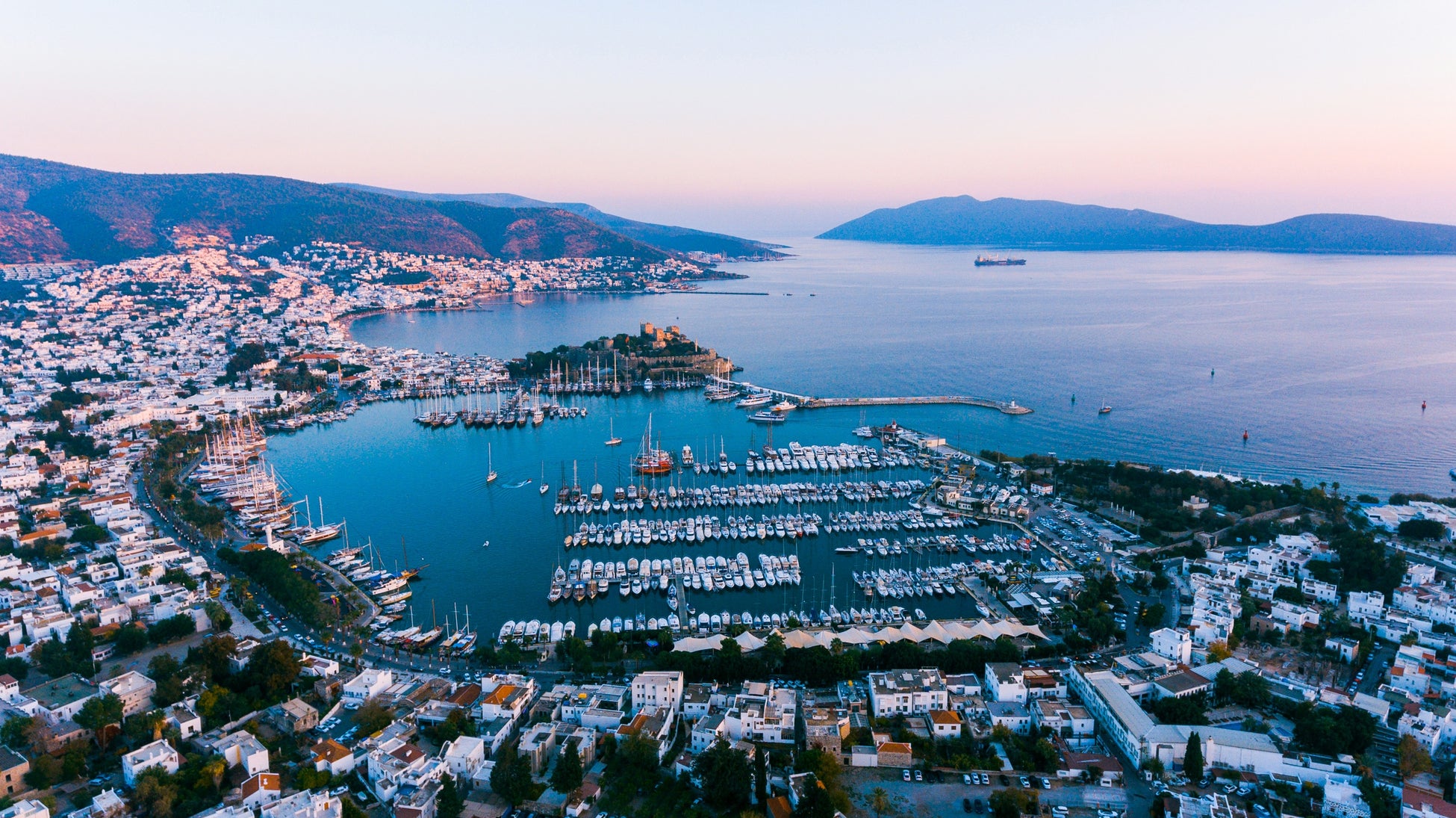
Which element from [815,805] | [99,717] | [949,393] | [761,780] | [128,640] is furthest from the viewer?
[949,393]

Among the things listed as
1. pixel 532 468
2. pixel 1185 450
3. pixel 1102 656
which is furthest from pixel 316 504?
pixel 1185 450

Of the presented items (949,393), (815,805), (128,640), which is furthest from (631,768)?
(949,393)

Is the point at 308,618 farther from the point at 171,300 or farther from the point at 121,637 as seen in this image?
the point at 171,300

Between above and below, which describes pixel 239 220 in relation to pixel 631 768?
above

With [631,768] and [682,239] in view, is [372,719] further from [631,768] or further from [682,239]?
[682,239]

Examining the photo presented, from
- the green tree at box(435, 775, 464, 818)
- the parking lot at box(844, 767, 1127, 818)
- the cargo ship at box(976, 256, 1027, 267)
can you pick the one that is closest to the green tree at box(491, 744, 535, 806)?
the green tree at box(435, 775, 464, 818)

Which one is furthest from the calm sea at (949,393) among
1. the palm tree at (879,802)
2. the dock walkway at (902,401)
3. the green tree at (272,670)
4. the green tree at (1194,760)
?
the palm tree at (879,802)
